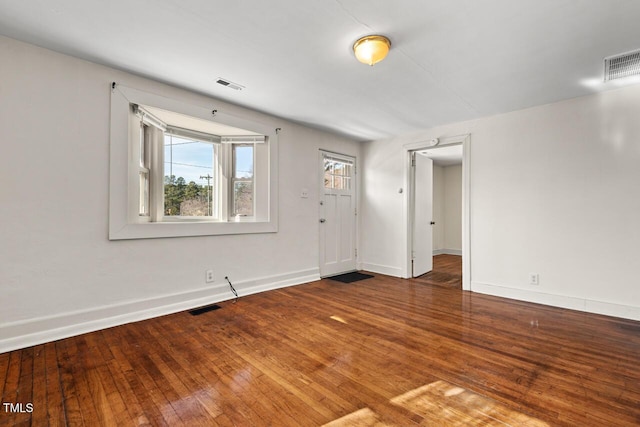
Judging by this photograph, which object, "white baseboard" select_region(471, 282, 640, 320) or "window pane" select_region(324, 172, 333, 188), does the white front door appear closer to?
"window pane" select_region(324, 172, 333, 188)

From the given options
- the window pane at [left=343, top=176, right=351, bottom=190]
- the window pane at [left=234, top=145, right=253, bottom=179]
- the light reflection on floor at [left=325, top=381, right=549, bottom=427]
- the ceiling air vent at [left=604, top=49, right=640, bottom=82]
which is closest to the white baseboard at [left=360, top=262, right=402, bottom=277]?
the window pane at [left=343, top=176, right=351, bottom=190]

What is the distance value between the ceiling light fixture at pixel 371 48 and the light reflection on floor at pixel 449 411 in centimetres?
239

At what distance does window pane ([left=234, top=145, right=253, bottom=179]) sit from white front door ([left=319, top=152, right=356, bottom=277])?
1.24 meters

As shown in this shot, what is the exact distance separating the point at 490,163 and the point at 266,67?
318cm

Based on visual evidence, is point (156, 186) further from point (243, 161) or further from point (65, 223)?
point (243, 161)

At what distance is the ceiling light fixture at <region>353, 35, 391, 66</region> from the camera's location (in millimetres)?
2186

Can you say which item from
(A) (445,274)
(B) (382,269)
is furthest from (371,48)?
(A) (445,274)

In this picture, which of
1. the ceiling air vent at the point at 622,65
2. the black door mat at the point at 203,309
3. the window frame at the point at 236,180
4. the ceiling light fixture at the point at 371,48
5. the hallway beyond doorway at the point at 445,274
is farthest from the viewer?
the hallway beyond doorway at the point at 445,274

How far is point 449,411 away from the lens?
1560mm

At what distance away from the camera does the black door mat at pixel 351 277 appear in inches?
183

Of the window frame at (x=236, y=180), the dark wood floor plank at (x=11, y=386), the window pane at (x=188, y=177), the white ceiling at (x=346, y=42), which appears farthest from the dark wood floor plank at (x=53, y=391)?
the white ceiling at (x=346, y=42)

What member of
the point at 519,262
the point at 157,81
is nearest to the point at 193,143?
the point at 157,81

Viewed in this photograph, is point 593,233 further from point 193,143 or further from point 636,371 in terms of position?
point 193,143

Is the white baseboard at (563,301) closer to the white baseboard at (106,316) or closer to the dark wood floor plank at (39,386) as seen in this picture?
the white baseboard at (106,316)
